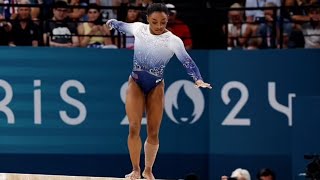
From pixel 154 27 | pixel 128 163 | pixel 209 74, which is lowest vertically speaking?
pixel 128 163

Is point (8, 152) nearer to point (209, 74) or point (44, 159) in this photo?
point (44, 159)

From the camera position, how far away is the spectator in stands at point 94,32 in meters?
16.8

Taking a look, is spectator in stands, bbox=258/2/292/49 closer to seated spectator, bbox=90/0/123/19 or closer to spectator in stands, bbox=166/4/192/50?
spectator in stands, bbox=166/4/192/50

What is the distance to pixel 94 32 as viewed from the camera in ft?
55.6

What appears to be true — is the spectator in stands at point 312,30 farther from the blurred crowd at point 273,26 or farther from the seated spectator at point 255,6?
the seated spectator at point 255,6

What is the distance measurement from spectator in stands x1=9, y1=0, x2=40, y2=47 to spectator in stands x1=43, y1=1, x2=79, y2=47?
16 centimetres

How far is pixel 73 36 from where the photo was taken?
16766 mm

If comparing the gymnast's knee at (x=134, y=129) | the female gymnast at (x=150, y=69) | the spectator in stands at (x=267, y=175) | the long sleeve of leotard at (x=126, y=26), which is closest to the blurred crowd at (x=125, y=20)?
the spectator in stands at (x=267, y=175)

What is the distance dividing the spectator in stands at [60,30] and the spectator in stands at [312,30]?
128 inches

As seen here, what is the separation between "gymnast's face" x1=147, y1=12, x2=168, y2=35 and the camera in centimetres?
1216

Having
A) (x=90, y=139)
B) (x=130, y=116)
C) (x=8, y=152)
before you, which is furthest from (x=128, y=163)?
(x=130, y=116)

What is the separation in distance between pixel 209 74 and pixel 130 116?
4.49 m

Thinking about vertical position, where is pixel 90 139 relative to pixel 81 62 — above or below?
below

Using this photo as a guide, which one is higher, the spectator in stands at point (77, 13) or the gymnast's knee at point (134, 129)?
the spectator in stands at point (77, 13)
